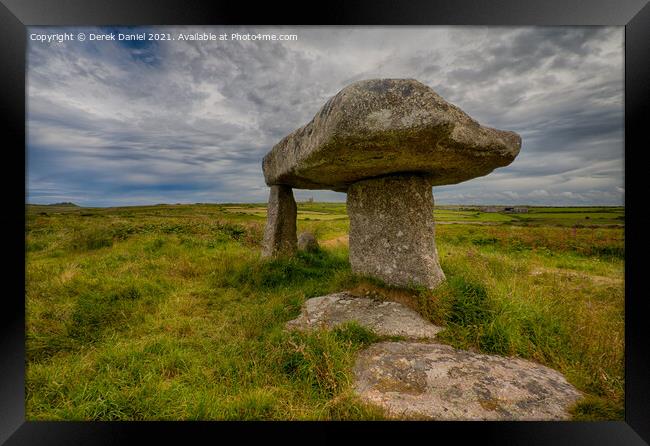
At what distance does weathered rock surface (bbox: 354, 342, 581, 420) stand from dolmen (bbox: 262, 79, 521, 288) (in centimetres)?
147

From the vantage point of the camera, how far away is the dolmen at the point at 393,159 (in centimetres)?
272

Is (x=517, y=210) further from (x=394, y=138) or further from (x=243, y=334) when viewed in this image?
(x=243, y=334)

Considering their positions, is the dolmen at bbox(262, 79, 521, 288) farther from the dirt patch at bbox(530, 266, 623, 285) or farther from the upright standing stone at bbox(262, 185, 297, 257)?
the dirt patch at bbox(530, 266, 623, 285)

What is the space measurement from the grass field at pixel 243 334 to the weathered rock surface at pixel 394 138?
4.81 feet

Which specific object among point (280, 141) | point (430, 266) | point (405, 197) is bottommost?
point (430, 266)

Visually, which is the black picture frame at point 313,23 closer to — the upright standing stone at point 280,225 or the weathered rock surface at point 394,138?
the weathered rock surface at point 394,138

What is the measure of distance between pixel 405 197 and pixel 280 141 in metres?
2.54

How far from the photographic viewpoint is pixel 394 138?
2869 mm

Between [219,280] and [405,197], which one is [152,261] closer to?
[219,280]

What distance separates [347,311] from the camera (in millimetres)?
3674

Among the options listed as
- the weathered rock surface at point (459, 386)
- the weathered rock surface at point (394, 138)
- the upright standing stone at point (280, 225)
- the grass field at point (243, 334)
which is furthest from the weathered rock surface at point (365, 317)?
the upright standing stone at point (280, 225)

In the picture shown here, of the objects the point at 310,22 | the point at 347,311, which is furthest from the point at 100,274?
the point at 310,22

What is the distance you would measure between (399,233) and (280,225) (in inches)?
115

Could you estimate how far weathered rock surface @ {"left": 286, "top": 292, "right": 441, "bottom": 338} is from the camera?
3180 millimetres
